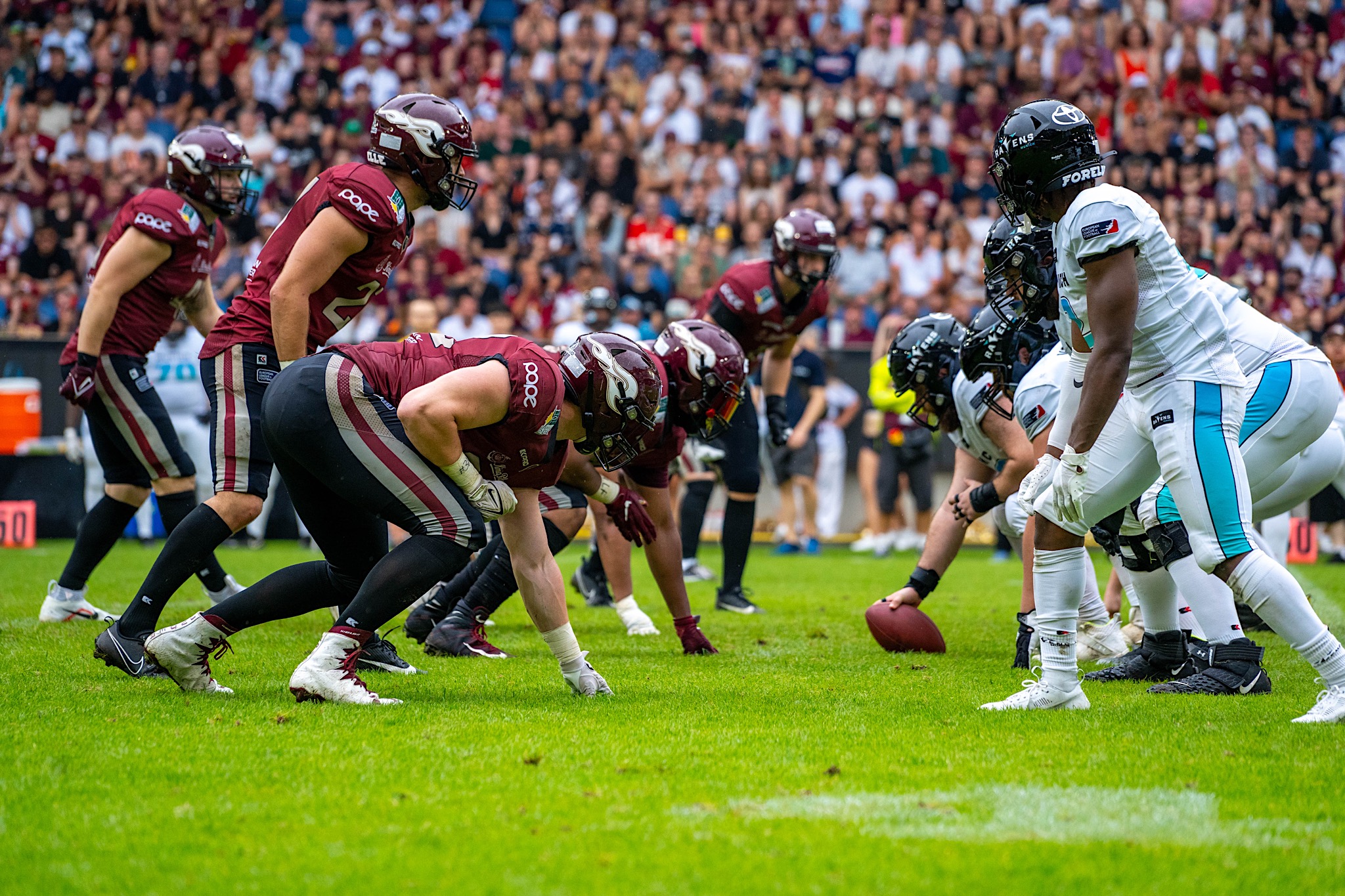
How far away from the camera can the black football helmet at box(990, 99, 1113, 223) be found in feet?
15.0

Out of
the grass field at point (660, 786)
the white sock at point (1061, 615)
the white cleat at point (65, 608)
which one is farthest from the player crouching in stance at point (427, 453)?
the white cleat at point (65, 608)

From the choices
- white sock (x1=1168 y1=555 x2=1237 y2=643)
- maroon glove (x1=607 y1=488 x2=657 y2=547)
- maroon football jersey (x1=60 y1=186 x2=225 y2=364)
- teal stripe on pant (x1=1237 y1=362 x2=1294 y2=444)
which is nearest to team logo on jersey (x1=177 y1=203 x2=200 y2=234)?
maroon football jersey (x1=60 y1=186 x2=225 y2=364)

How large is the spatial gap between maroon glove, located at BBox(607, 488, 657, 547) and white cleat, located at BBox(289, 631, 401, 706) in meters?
1.36

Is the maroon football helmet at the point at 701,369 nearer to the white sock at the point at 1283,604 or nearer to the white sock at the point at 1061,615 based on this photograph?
the white sock at the point at 1061,615

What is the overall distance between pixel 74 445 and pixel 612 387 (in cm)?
1001

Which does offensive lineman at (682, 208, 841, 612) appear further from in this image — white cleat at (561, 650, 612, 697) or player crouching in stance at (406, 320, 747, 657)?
white cleat at (561, 650, 612, 697)

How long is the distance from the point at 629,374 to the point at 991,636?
343 cm

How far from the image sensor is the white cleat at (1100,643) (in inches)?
245

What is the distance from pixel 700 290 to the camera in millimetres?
14914

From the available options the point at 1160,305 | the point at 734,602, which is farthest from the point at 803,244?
the point at 1160,305

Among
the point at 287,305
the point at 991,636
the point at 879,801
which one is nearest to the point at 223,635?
the point at 287,305

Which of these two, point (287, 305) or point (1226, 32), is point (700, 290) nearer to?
point (1226, 32)

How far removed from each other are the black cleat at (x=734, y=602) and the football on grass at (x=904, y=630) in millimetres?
1962

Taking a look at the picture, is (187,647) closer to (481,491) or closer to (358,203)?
(481,491)
